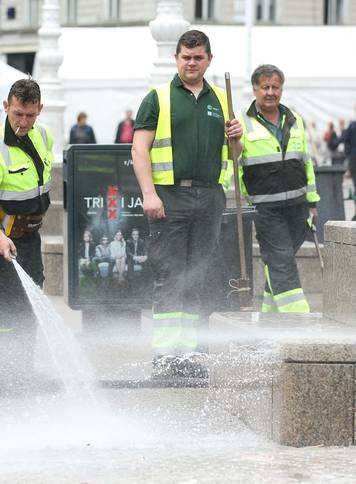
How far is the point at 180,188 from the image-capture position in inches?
338

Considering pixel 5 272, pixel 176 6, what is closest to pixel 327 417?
pixel 5 272

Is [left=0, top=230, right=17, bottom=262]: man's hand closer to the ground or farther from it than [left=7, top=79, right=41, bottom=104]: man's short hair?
closer to the ground

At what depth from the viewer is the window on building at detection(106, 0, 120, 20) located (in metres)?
55.8

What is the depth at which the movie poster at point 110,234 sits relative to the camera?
35.4 feet

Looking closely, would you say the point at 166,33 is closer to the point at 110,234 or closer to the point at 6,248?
the point at 110,234

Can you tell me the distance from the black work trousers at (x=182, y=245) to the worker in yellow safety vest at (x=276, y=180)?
1.43 m

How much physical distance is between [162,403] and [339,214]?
7.99 m

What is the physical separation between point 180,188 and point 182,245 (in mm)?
288

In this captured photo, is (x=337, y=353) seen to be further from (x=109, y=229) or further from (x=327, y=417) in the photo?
(x=109, y=229)

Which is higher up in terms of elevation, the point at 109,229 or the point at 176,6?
the point at 176,6

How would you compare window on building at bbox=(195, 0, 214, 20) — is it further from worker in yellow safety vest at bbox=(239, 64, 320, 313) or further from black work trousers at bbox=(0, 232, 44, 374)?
black work trousers at bbox=(0, 232, 44, 374)

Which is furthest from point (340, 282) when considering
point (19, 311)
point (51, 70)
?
point (51, 70)

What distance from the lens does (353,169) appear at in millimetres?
24297

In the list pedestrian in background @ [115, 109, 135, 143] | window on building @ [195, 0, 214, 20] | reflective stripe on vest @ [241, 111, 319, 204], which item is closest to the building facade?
window on building @ [195, 0, 214, 20]
